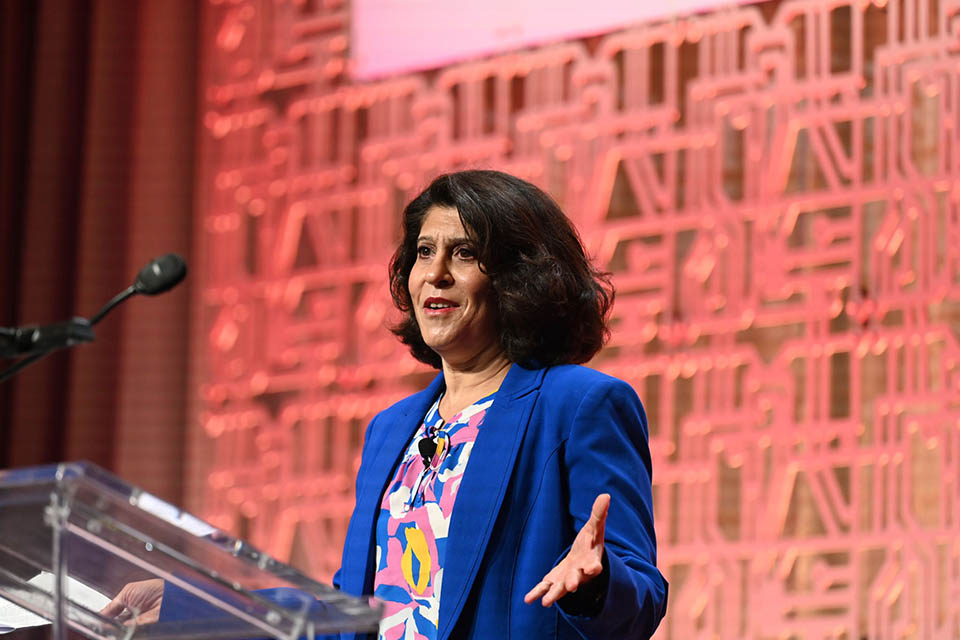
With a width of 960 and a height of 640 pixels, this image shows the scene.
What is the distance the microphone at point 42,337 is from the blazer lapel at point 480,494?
79 centimetres

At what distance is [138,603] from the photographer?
4.35ft

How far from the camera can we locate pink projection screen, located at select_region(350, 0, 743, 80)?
12.4ft

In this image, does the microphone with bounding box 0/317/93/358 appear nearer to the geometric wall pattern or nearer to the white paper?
the white paper

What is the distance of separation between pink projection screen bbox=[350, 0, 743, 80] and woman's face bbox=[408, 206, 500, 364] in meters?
2.01

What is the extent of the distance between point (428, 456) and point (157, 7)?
133 inches

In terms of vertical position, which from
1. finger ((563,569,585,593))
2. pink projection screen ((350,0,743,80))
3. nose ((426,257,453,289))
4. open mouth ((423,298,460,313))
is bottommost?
finger ((563,569,585,593))

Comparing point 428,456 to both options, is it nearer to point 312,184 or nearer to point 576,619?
point 576,619

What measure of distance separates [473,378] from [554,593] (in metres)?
0.52

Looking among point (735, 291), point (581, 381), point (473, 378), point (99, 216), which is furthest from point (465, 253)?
point (99, 216)

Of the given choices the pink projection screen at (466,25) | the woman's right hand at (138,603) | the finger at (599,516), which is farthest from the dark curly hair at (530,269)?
the pink projection screen at (466,25)

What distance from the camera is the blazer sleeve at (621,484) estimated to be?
1547 millimetres

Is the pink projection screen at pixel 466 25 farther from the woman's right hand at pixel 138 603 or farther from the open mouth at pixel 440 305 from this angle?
the woman's right hand at pixel 138 603

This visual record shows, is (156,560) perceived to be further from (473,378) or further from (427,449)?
(473,378)

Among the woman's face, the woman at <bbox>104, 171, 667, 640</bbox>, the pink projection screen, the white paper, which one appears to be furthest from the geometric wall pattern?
the white paper
